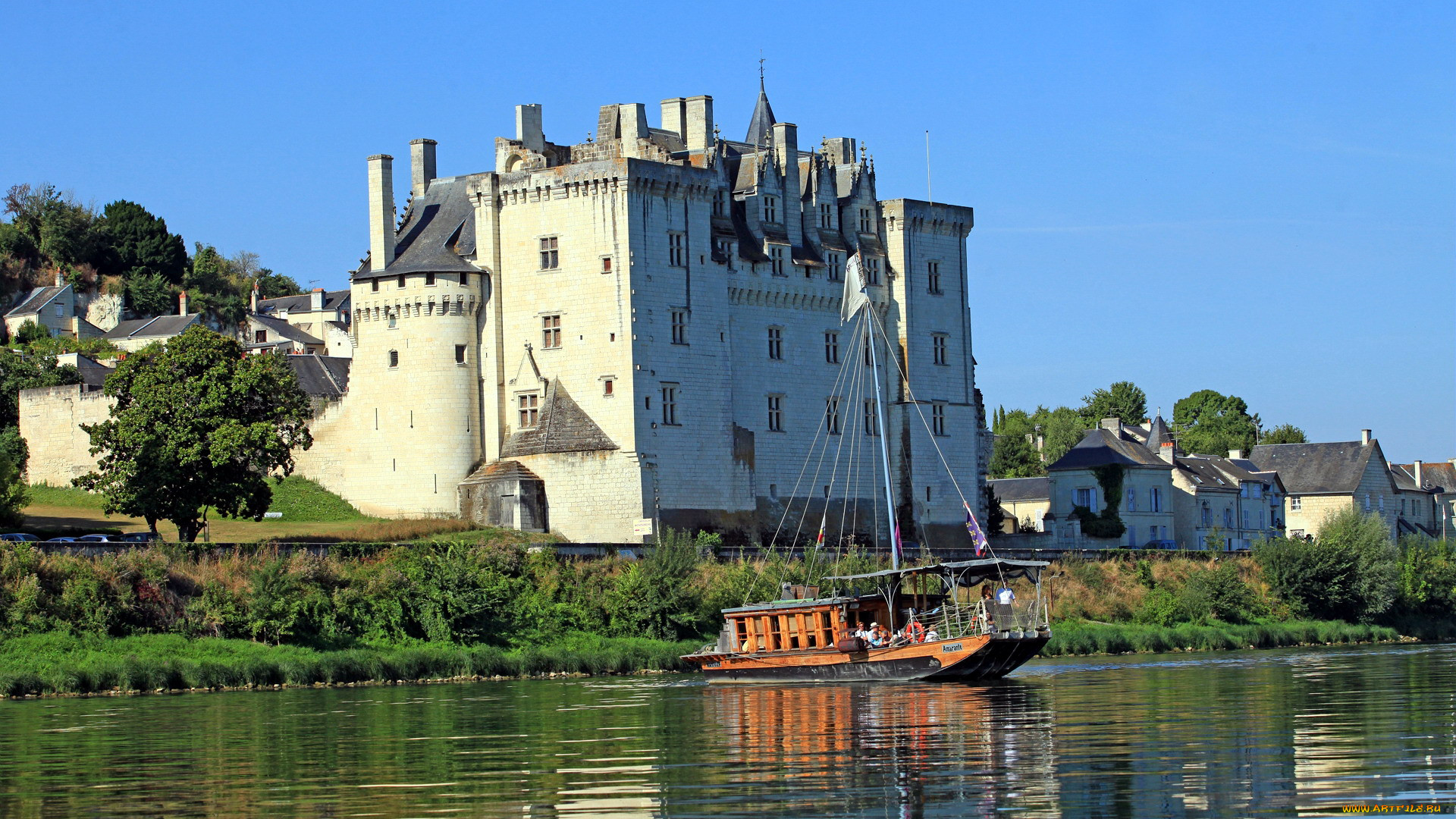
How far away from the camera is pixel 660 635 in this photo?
182ft

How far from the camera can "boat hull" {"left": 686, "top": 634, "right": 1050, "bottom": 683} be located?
42.4m

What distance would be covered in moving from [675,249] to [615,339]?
3.97 metres

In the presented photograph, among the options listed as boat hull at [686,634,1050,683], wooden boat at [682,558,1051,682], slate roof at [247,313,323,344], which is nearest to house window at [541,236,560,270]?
wooden boat at [682,558,1051,682]

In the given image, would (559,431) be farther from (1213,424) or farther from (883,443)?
(1213,424)

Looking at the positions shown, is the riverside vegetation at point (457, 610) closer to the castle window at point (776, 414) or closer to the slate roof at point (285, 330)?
the castle window at point (776, 414)

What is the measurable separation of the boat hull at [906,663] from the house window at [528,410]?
79.2ft

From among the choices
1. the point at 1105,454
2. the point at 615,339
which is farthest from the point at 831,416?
the point at 1105,454

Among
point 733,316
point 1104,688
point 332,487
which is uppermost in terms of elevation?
point 733,316

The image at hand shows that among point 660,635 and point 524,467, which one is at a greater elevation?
point 524,467

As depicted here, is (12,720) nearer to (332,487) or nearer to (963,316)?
(332,487)

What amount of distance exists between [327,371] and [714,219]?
708 inches

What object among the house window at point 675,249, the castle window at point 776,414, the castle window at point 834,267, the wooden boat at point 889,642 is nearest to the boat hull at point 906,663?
the wooden boat at point 889,642

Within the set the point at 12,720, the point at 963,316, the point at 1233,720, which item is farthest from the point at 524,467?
the point at 1233,720

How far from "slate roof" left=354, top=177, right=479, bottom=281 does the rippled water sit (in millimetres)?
28150
